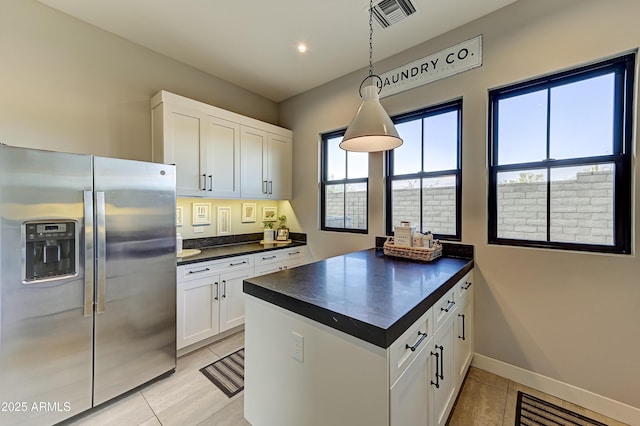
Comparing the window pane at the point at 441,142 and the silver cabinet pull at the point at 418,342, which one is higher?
the window pane at the point at 441,142

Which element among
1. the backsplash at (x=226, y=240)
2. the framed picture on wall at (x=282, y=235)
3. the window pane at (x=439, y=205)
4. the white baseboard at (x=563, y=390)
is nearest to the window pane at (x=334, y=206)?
the backsplash at (x=226, y=240)

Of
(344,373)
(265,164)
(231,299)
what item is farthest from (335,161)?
(344,373)

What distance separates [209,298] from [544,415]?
2.85 meters

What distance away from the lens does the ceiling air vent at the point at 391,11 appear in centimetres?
206

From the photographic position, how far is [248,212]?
3.66 m

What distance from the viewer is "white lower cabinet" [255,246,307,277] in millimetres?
3068

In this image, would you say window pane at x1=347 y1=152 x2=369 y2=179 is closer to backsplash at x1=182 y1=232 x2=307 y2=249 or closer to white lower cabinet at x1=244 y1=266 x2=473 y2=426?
backsplash at x1=182 y1=232 x2=307 y2=249

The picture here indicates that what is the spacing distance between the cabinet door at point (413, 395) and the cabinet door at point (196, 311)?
2078mm

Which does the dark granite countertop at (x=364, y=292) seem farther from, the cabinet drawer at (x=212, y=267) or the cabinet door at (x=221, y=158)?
the cabinet door at (x=221, y=158)

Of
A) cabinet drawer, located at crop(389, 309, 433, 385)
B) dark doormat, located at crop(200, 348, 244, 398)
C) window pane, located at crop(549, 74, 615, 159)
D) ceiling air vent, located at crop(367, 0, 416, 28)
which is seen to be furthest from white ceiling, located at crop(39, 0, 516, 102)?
dark doormat, located at crop(200, 348, 244, 398)

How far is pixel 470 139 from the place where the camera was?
2.30 m

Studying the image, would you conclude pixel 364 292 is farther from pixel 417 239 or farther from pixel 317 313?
pixel 417 239

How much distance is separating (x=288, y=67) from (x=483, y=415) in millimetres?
3690

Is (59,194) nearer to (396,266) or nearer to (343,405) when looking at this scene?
(343,405)
